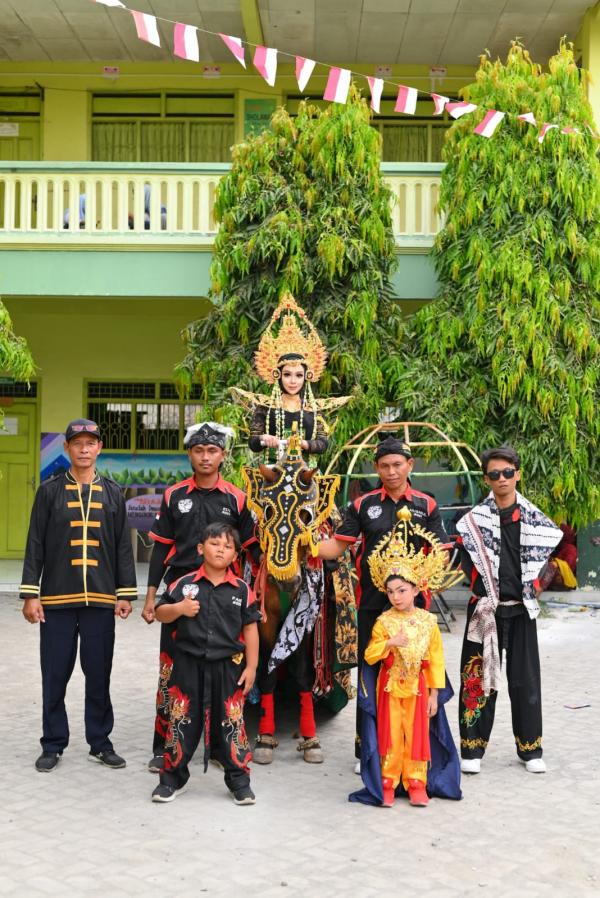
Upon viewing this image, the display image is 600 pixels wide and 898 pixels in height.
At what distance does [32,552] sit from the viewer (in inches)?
213

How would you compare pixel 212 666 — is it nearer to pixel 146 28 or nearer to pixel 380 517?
pixel 380 517

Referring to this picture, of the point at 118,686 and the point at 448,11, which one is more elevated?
the point at 448,11

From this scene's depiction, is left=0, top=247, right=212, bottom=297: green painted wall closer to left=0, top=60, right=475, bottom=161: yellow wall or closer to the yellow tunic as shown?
left=0, top=60, right=475, bottom=161: yellow wall

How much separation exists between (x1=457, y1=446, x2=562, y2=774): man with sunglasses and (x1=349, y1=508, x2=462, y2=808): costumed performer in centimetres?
49

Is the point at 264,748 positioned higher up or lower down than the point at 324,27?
lower down

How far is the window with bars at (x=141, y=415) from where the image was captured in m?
14.2

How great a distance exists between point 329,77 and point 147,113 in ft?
19.7

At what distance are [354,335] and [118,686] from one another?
4671 mm

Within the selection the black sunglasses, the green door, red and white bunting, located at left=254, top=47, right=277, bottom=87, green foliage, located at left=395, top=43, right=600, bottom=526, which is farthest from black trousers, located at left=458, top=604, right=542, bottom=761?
the green door

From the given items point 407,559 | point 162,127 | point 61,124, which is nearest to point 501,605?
point 407,559

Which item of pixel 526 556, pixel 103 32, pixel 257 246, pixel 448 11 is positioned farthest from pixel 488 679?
pixel 103 32

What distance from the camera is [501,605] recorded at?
17.7ft

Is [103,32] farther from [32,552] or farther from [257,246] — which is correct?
[32,552]

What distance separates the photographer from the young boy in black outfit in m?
4.79
